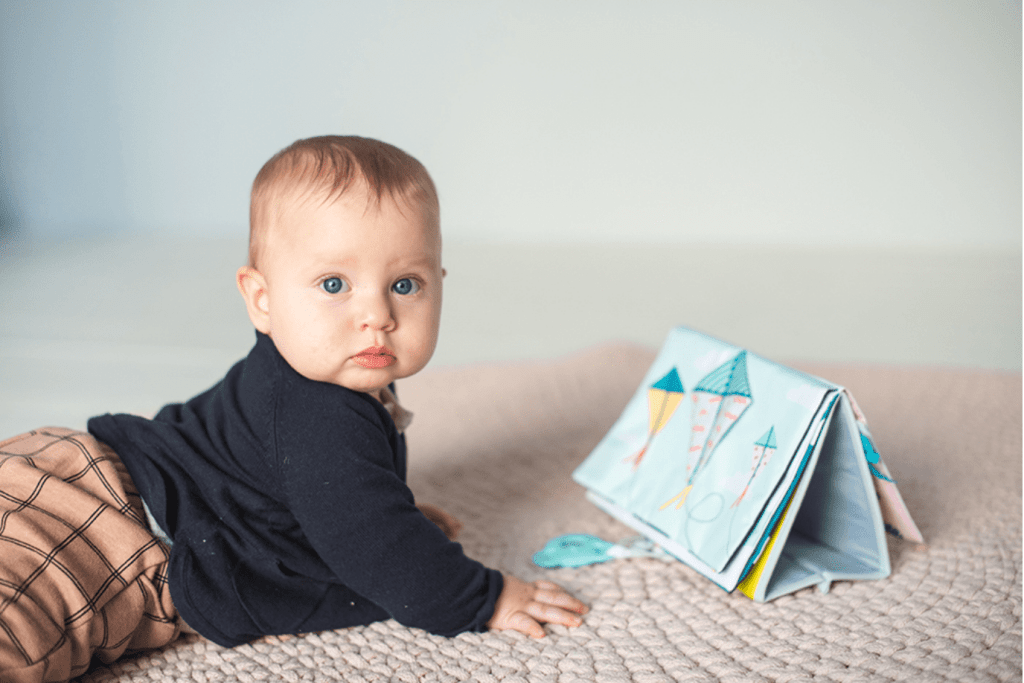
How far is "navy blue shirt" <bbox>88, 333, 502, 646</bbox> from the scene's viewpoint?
0.70m

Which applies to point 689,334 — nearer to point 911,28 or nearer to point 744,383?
point 744,383

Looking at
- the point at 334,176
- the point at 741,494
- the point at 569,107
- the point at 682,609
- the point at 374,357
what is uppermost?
the point at 569,107

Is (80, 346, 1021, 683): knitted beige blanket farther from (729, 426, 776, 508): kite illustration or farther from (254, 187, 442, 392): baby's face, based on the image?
(254, 187, 442, 392): baby's face

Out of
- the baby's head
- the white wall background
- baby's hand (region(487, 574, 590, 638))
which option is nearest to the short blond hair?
the baby's head

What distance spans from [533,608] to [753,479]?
23cm

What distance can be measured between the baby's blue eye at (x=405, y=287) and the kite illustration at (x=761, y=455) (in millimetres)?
349

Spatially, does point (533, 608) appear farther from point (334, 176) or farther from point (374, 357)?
point (334, 176)

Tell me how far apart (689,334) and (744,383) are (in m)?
0.13

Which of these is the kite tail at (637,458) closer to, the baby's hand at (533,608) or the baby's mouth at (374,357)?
the baby's hand at (533,608)

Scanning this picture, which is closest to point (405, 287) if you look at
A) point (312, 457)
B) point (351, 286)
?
point (351, 286)

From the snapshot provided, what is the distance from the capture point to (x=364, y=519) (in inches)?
27.5

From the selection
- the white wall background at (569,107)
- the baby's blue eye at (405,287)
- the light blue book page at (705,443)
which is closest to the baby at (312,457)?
the baby's blue eye at (405,287)

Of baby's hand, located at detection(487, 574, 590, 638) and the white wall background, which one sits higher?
the white wall background

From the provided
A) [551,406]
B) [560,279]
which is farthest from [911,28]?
[551,406]
